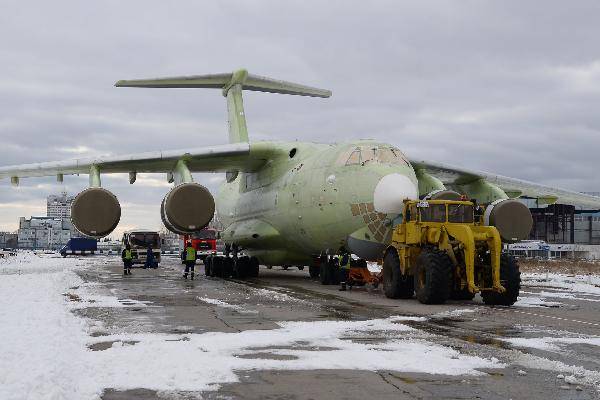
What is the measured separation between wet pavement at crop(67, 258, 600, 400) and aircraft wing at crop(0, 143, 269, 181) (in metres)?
4.52

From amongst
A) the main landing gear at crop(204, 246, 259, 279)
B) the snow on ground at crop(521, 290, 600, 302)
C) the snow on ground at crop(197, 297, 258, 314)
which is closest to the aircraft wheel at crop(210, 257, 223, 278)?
the main landing gear at crop(204, 246, 259, 279)

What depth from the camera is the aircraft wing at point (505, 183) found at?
21.8m

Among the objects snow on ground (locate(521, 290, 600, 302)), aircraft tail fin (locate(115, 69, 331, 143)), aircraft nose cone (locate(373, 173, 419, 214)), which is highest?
aircraft tail fin (locate(115, 69, 331, 143))

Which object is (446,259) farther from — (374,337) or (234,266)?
(234,266)

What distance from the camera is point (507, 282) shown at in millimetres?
13375

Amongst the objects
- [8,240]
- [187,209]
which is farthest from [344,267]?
[8,240]

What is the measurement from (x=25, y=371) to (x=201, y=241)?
34.6m

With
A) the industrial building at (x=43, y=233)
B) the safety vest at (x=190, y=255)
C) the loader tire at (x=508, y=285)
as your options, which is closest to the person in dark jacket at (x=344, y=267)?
the loader tire at (x=508, y=285)

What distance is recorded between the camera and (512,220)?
17828 millimetres

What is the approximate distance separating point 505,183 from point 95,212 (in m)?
13.5

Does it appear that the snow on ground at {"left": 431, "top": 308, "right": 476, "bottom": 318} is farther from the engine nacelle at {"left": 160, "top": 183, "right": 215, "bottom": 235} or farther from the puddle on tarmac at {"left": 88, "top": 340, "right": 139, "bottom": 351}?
the engine nacelle at {"left": 160, "top": 183, "right": 215, "bottom": 235}

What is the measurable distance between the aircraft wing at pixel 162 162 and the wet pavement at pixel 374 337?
452cm

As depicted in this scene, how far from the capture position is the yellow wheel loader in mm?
13016

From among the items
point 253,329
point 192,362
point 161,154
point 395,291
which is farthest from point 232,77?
point 192,362
